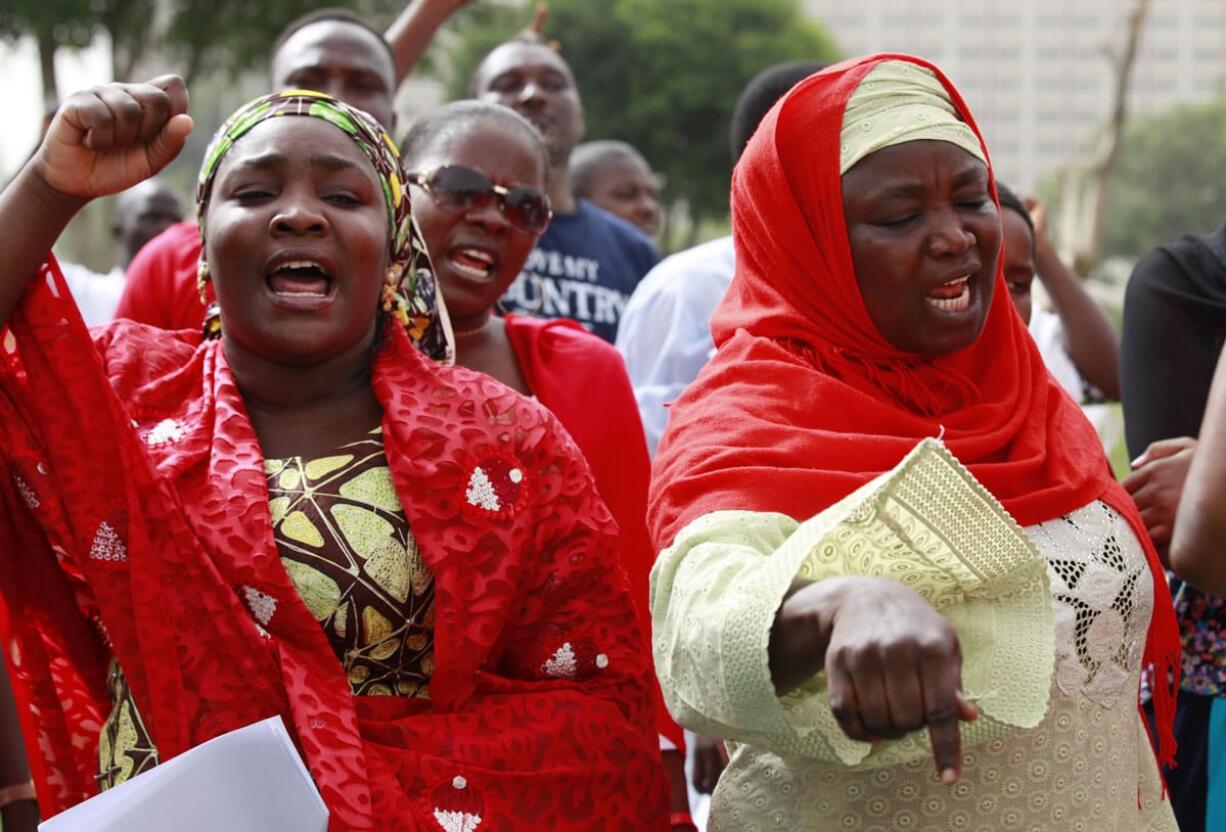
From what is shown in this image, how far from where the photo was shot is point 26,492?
237cm

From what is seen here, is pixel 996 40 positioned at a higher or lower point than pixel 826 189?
lower

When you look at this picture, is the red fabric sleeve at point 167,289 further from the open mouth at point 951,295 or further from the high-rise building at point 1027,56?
the high-rise building at point 1027,56

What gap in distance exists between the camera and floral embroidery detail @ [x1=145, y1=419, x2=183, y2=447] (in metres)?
2.45

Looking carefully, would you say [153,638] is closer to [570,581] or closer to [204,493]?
[204,493]

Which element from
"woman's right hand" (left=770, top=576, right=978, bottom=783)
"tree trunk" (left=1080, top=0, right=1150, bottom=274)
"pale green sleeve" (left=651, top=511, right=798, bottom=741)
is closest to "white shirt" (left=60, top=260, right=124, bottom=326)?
"pale green sleeve" (left=651, top=511, right=798, bottom=741)

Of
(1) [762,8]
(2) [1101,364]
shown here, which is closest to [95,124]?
(2) [1101,364]

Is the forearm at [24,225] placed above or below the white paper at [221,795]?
above

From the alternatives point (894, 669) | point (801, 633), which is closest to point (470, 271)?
point (801, 633)

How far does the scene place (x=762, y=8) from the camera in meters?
38.7

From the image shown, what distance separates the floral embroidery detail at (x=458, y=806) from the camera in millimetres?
2289

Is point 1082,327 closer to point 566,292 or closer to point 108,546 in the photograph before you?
point 566,292

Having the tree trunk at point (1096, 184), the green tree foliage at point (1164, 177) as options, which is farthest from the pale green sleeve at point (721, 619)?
the green tree foliage at point (1164, 177)

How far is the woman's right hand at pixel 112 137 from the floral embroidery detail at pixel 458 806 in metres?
1.04

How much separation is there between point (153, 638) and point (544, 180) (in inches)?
72.4
